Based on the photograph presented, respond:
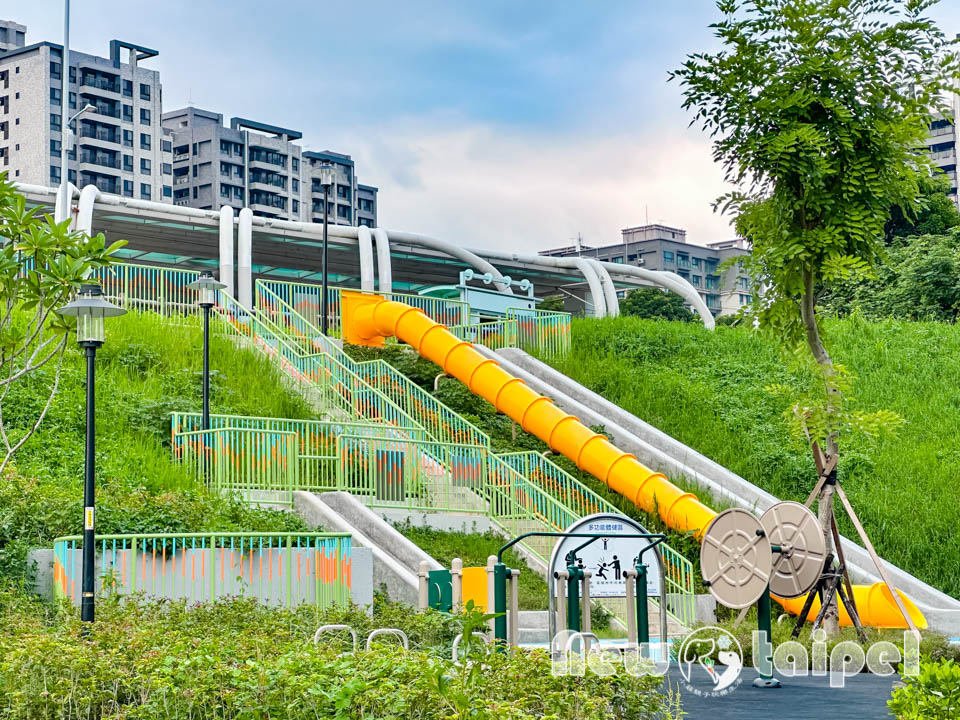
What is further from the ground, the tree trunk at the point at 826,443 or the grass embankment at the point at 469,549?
the tree trunk at the point at 826,443

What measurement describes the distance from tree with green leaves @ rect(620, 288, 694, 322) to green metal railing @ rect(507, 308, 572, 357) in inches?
1402

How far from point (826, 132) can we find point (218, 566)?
9698 millimetres

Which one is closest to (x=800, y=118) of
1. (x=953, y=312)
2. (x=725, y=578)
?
(x=725, y=578)

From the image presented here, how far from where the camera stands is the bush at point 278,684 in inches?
256

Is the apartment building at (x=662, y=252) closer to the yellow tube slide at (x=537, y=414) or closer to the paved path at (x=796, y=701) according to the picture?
the yellow tube slide at (x=537, y=414)

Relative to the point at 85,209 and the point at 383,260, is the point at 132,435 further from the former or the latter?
the point at 383,260

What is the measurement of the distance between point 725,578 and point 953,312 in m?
32.0

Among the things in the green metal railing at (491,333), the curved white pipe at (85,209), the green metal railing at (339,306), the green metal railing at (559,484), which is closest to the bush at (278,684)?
the green metal railing at (559,484)

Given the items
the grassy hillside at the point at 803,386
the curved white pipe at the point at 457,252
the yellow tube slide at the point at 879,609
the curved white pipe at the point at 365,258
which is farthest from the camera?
the curved white pipe at the point at 457,252

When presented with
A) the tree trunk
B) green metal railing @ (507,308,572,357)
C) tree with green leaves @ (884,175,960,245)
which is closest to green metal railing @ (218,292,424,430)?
green metal railing @ (507,308,572,357)

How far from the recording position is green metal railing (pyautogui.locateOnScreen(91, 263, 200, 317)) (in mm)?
26016

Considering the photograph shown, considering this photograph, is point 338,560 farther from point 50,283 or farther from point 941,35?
point 941,35

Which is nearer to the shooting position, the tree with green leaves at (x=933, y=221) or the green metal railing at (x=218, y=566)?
the green metal railing at (x=218, y=566)

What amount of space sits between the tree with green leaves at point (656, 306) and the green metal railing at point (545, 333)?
35.6 meters
